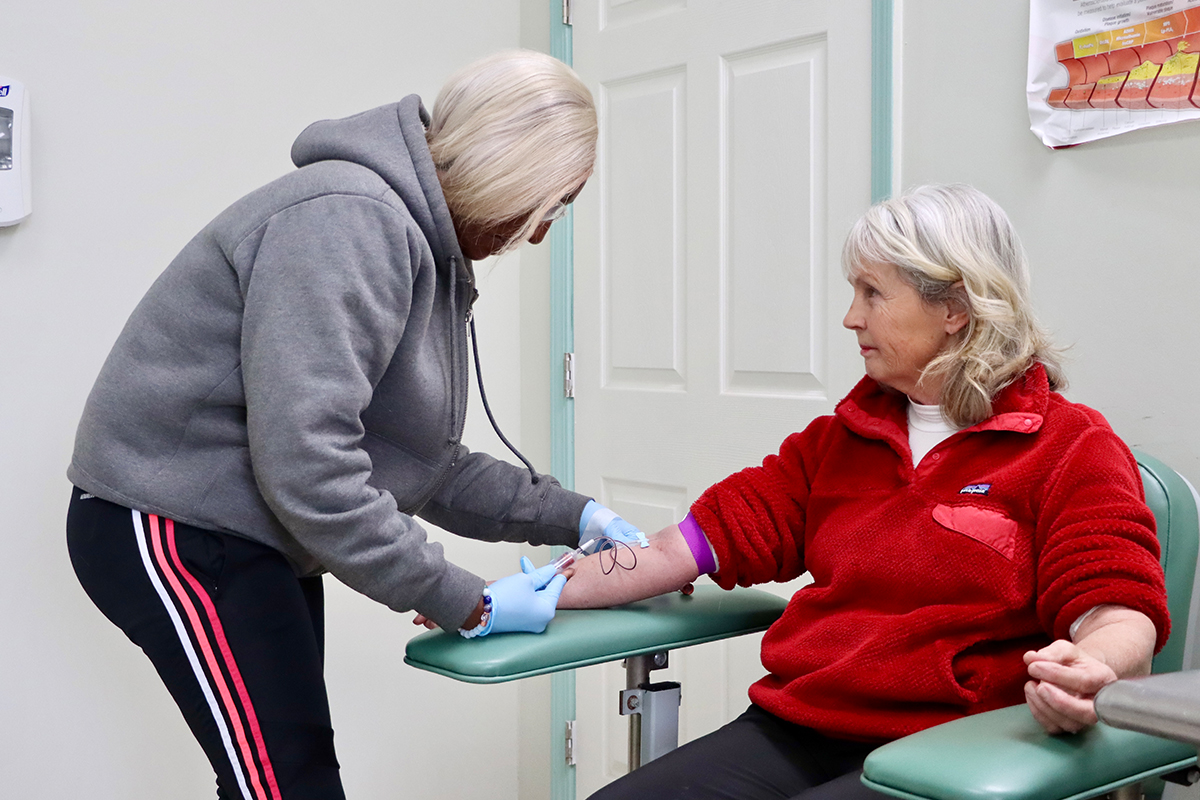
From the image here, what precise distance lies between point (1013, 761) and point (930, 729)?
0.09m

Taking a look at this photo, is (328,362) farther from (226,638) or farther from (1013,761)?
(1013,761)

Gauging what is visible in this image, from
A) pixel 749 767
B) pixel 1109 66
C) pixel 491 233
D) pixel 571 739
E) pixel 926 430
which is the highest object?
pixel 1109 66

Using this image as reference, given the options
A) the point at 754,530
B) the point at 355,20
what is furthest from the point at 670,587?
the point at 355,20

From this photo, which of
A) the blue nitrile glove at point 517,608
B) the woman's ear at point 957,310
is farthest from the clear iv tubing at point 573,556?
the woman's ear at point 957,310

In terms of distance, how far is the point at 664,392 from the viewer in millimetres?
2256

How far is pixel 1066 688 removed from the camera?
926 millimetres

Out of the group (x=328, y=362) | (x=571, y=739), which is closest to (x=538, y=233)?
(x=328, y=362)

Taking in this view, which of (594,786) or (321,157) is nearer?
(321,157)

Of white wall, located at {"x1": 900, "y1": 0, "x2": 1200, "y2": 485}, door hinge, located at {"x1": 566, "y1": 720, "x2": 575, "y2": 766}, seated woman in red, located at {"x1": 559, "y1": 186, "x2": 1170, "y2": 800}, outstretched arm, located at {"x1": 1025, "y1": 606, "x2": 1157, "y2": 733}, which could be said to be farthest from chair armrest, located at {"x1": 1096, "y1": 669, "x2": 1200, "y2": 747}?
door hinge, located at {"x1": 566, "y1": 720, "x2": 575, "y2": 766}

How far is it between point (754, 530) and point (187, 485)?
2.39ft

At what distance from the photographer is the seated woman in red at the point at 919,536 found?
114 cm

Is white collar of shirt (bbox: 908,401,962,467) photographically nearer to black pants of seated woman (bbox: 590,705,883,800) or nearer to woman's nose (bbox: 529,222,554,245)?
black pants of seated woman (bbox: 590,705,883,800)

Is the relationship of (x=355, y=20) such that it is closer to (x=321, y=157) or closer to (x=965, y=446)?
(x=321, y=157)

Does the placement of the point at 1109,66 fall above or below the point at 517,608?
above
